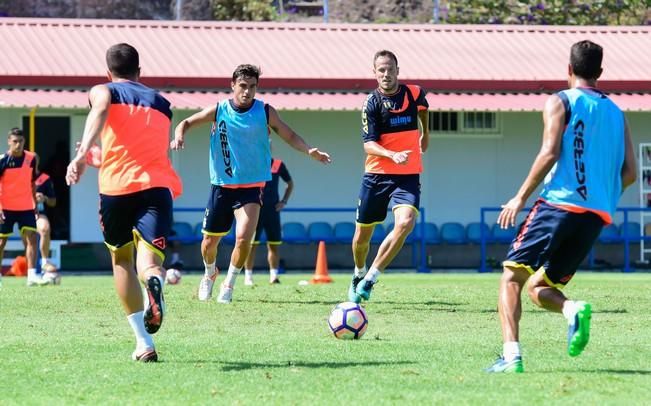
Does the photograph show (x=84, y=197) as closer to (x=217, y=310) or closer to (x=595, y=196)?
(x=217, y=310)

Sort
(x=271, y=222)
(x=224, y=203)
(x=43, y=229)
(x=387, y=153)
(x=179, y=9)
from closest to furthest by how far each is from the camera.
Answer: (x=387, y=153) < (x=224, y=203) < (x=271, y=222) < (x=43, y=229) < (x=179, y=9)

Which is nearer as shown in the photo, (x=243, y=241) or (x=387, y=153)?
(x=387, y=153)

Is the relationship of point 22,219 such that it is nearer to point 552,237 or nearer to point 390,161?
point 390,161

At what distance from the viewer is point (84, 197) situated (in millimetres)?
25844

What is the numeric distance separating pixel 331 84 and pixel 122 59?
17.2 metres

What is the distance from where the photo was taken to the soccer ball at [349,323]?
10.7m

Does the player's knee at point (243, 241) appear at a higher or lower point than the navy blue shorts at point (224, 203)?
lower

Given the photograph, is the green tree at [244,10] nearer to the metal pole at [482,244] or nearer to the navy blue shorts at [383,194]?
the metal pole at [482,244]

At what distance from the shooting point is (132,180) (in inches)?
362

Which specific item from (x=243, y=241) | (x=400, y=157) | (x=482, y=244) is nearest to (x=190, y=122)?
(x=243, y=241)

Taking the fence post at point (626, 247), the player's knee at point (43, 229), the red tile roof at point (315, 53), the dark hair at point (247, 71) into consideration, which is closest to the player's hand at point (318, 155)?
the dark hair at point (247, 71)

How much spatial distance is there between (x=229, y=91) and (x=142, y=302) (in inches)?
670

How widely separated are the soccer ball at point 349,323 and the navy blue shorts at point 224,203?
151 inches

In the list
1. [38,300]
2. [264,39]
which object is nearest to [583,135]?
[38,300]
